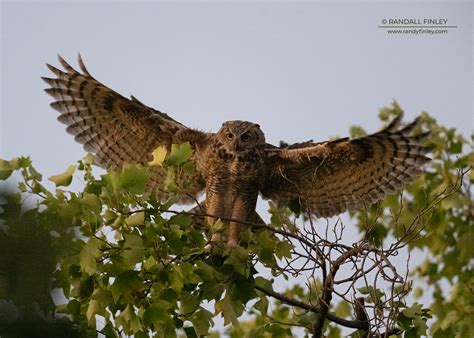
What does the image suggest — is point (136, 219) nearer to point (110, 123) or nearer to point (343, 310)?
point (343, 310)

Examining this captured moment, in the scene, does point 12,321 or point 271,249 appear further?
point 271,249

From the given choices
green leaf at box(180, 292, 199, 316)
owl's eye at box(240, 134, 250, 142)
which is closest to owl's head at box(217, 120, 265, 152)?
owl's eye at box(240, 134, 250, 142)

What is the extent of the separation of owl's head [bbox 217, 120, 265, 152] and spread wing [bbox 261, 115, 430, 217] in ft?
0.51

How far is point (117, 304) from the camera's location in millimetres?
2625

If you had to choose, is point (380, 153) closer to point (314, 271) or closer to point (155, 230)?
point (314, 271)

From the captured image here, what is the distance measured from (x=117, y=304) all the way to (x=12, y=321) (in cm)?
196

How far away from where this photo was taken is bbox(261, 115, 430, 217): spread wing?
4977 mm

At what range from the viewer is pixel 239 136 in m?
5.04

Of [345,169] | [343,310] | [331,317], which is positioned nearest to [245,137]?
[345,169]

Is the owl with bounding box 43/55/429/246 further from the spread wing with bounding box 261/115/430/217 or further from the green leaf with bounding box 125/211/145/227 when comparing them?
the green leaf with bounding box 125/211/145/227

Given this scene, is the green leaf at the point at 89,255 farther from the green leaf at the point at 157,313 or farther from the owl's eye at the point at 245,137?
the owl's eye at the point at 245,137

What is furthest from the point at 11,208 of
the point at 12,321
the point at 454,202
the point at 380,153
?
the point at 454,202

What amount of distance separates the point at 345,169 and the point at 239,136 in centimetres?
80

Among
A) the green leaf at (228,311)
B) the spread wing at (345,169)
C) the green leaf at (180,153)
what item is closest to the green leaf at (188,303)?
the green leaf at (228,311)
